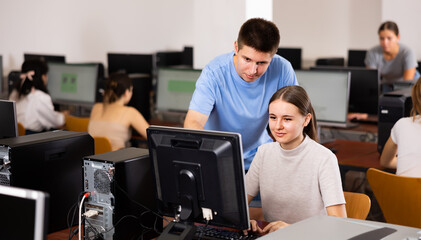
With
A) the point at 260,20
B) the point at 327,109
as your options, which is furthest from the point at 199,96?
the point at 327,109

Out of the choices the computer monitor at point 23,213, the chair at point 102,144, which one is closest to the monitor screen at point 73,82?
the chair at point 102,144

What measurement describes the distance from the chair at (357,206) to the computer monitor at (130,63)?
14.5 ft

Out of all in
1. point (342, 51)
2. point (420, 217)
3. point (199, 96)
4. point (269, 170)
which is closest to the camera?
point (269, 170)

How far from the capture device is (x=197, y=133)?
182 centimetres

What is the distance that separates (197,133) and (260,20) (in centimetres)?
66

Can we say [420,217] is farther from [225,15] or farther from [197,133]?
[225,15]

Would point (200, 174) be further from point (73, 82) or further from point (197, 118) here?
point (73, 82)

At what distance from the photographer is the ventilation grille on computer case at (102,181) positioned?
6.63ft

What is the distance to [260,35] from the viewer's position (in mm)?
2229

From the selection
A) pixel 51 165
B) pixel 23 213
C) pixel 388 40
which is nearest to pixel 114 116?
pixel 51 165

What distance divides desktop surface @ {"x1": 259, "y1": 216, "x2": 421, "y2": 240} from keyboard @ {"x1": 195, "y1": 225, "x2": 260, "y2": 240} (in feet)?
1.52

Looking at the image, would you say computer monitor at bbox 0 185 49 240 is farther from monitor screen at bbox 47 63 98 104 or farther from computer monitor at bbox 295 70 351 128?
monitor screen at bbox 47 63 98 104

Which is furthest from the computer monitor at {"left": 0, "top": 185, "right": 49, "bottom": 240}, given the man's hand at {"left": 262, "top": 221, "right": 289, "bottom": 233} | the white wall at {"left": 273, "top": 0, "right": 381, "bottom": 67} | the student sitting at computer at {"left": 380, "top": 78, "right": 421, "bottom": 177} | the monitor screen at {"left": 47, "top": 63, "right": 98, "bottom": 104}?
the white wall at {"left": 273, "top": 0, "right": 381, "bottom": 67}

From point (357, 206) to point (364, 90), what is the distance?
242 centimetres
